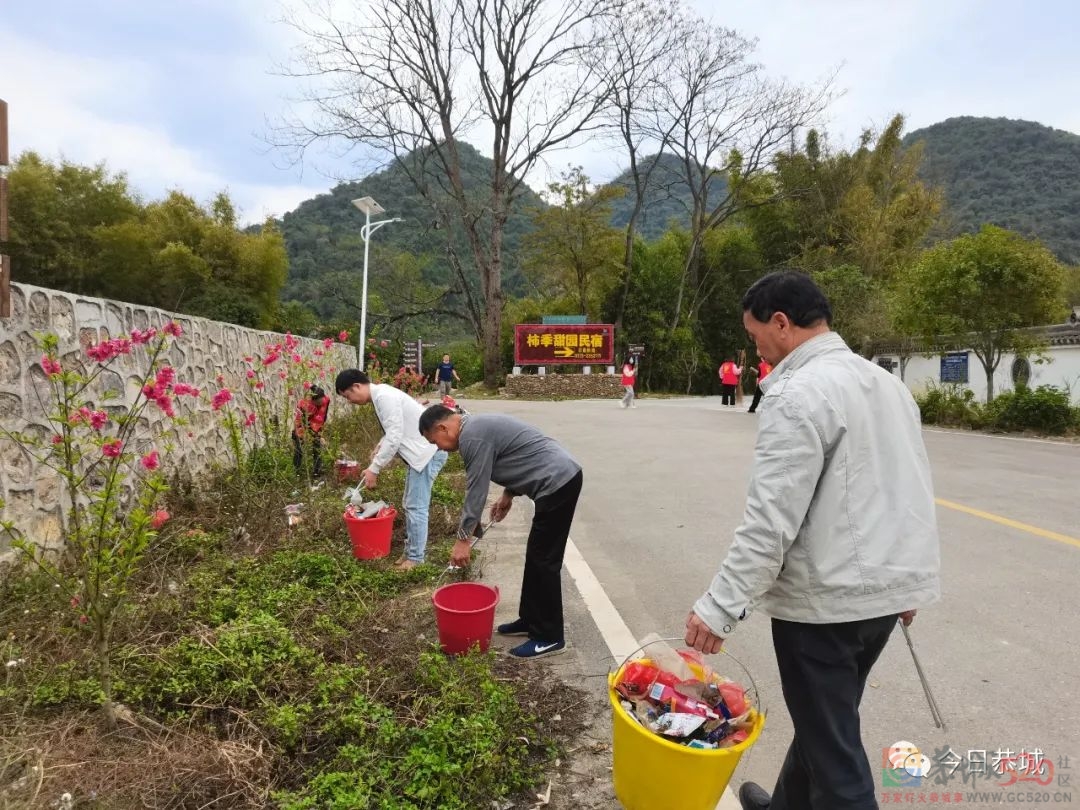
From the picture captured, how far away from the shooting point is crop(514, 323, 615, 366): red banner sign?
995 inches

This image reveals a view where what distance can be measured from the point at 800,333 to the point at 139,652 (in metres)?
3.11

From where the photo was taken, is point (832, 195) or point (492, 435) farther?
point (832, 195)

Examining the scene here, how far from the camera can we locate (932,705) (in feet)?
7.79

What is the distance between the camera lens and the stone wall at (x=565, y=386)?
2509cm

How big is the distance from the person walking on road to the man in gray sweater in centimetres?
166

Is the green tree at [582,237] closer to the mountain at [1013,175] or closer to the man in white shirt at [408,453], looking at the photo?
the mountain at [1013,175]

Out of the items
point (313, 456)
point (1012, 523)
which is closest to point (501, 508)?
point (313, 456)

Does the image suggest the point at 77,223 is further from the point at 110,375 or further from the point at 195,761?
the point at 195,761

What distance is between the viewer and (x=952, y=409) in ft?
42.5

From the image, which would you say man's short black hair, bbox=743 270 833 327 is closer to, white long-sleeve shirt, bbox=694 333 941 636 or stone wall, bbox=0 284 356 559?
white long-sleeve shirt, bbox=694 333 941 636

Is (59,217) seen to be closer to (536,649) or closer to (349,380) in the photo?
(349,380)

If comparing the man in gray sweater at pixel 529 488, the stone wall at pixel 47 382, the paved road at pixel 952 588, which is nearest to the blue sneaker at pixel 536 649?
the man in gray sweater at pixel 529 488

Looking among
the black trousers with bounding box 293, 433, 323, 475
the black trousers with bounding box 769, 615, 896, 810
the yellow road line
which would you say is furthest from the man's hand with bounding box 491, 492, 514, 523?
the yellow road line

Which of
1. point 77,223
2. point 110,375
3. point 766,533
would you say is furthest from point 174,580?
point 77,223
